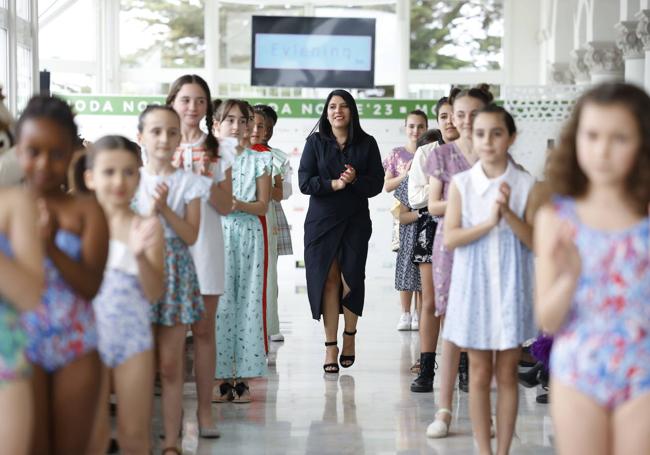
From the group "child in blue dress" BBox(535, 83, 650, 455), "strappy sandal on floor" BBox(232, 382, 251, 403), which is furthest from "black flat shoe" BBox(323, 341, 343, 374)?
"child in blue dress" BBox(535, 83, 650, 455)

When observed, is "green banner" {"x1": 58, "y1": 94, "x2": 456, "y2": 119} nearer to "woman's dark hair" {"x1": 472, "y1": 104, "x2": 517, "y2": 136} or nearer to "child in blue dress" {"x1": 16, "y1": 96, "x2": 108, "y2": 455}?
"woman's dark hair" {"x1": 472, "y1": 104, "x2": 517, "y2": 136}

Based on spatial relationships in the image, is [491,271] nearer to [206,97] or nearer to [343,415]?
[206,97]

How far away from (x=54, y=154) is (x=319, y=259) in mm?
4671

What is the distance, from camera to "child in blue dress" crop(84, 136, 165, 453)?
3.50m

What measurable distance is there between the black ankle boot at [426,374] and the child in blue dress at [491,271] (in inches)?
83.5

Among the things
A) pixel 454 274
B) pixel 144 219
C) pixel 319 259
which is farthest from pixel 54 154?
pixel 319 259

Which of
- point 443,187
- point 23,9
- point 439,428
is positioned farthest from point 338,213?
point 23,9

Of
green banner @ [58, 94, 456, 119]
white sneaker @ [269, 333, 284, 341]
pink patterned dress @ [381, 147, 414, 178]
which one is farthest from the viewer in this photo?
green banner @ [58, 94, 456, 119]

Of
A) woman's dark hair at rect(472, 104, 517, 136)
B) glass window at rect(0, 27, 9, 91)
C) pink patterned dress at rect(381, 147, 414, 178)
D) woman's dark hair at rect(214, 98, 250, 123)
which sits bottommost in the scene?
pink patterned dress at rect(381, 147, 414, 178)

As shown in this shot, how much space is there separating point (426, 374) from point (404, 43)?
14160mm

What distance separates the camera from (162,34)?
20.4m

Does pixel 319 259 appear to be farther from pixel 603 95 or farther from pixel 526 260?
pixel 603 95

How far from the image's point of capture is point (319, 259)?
24.1ft

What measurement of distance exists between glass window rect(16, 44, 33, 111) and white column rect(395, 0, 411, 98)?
32.9 feet
